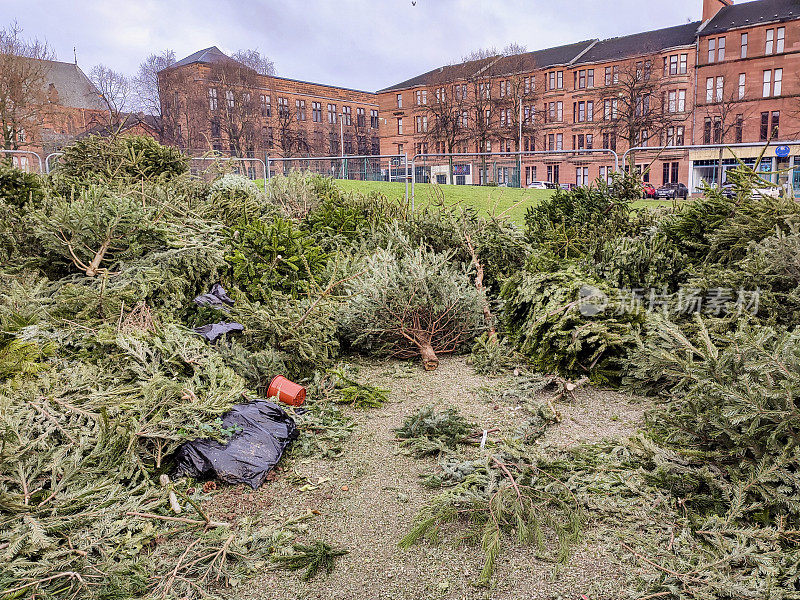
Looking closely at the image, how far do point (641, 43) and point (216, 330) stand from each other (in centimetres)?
5329

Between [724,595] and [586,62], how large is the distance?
53.9 m

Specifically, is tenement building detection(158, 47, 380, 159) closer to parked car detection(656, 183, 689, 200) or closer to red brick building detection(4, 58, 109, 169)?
red brick building detection(4, 58, 109, 169)

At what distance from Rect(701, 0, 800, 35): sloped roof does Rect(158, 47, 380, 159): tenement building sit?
31.7 m

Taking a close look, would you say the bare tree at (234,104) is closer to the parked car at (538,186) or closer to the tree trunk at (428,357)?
the parked car at (538,186)

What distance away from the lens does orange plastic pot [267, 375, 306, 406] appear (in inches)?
190

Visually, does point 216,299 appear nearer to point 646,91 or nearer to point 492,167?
point 492,167

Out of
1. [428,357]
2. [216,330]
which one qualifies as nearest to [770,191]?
[428,357]

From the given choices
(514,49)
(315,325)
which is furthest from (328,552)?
(514,49)

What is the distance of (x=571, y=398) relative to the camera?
203 inches

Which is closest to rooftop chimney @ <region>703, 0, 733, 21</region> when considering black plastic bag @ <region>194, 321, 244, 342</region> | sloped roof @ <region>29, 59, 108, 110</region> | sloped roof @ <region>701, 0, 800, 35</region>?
sloped roof @ <region>701, 0, 800, 35</region>

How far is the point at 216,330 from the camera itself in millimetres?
5312

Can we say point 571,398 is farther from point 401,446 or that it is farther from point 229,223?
point 229,223

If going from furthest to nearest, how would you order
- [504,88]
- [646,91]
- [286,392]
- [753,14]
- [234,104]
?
[234,104] → [504,88] → [753,14] → [646,91] → [286,392]

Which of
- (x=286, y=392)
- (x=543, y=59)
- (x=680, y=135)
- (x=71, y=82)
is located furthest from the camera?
(x=71, y=82)
